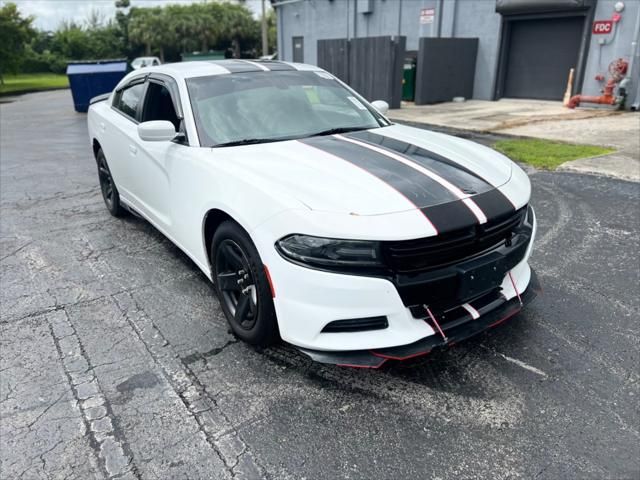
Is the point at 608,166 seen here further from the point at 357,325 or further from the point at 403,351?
the point at 357,325

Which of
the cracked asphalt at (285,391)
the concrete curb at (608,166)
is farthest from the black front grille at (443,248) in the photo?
the concrete curb at (608,166)

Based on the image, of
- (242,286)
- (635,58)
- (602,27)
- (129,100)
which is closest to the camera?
(242,286)

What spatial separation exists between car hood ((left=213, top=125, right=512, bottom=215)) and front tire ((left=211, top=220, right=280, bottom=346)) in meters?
0.36

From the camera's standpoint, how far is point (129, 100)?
15.6ft

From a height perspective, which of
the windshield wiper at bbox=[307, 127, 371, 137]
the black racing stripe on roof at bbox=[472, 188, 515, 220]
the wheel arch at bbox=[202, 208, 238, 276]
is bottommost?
the wheel arch at bbox=[202, 208, 238, 276]

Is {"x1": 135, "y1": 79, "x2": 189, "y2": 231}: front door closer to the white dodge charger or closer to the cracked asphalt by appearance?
the white dodge charger

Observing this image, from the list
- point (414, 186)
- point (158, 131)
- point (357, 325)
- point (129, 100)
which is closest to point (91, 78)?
point (129, 100)

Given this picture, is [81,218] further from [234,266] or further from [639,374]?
[639,374]

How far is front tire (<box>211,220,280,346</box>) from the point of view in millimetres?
2680

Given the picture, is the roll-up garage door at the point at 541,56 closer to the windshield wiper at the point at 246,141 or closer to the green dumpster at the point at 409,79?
the green dumpster at the point at 409,79

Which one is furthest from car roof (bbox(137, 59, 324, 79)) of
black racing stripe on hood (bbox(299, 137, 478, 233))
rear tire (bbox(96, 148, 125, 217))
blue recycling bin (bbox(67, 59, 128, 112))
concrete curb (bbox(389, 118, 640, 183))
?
blue recycling bin (bbox(67, 59, 128, 112))

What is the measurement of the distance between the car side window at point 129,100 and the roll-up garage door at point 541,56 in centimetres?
1332

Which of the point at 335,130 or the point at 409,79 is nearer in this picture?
the point at 335,130

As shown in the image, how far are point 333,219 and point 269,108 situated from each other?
5.24ft
